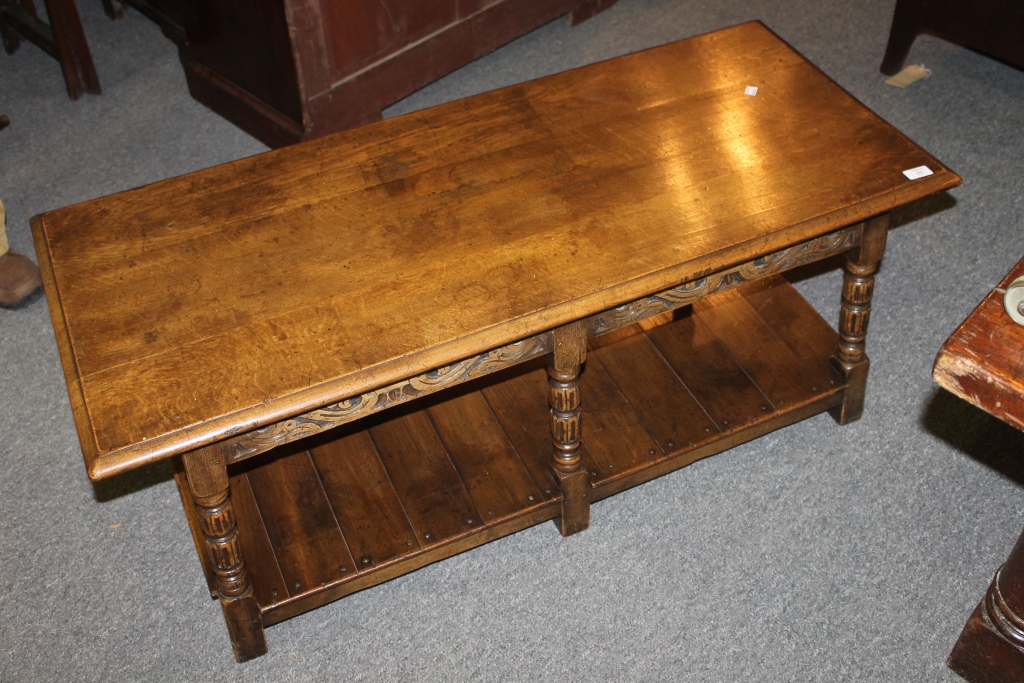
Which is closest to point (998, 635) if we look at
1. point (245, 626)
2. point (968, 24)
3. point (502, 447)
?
point (502, 447)

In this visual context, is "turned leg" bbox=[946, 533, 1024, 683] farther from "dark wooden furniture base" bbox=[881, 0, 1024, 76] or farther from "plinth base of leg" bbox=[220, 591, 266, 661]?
"dark wooden furniture base" bbox=[881, 0, 1024, 76]

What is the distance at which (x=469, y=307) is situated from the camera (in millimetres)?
1891

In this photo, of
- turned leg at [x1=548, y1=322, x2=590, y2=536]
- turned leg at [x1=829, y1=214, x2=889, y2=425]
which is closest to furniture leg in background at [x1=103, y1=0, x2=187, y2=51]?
turned leg at [x1=548, y1=322, x2=590, y2=536]

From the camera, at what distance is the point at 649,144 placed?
2.22m

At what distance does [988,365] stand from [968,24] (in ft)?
6.78

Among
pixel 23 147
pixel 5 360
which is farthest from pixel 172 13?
pixel 5 360

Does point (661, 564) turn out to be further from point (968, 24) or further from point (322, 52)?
point (968, 24)

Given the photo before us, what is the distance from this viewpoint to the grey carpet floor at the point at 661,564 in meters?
2.15

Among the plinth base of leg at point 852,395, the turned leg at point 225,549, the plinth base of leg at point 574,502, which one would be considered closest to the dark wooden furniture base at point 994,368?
the plinth base of leg at point 852,395

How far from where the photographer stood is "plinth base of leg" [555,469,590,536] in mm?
2227

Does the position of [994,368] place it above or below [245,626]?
above

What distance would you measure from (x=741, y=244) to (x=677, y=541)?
0.70 m

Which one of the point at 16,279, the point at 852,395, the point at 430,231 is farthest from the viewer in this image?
the point at 16,279

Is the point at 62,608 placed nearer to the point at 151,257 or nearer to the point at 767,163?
the point at 151,257
